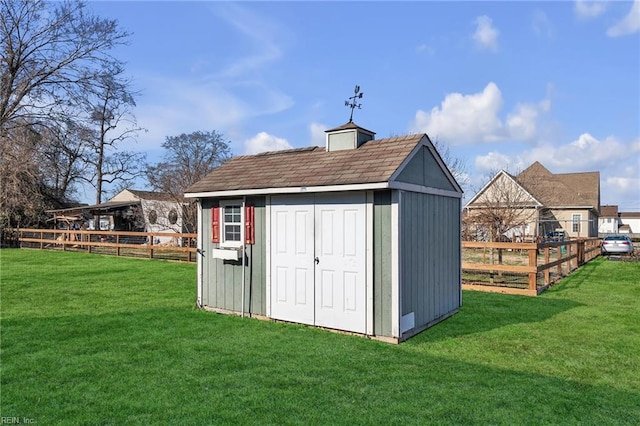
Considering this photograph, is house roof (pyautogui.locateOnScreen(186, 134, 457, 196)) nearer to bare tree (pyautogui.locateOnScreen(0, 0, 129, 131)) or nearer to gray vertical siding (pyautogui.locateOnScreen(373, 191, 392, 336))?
gray vertical siding (pyautogui.locateOnScreen(373, 191, 392, 336))

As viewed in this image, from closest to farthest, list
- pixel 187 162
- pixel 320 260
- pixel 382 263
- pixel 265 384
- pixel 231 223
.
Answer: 1. pixel 265 384
2. pixel 382 263
3. pixel 320 260
4. pixel 231 223
5. pixel 187 162

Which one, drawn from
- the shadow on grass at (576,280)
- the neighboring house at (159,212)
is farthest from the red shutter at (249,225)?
the neighboring house at (159,212)

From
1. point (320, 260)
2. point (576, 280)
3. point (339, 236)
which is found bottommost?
point (576, 280)

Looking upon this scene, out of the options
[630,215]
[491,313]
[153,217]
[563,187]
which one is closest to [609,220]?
[630,215]

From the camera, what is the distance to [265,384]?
4.05 m

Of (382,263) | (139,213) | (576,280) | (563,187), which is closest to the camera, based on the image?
(382,263)

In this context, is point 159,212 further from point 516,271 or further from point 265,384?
point 265,384

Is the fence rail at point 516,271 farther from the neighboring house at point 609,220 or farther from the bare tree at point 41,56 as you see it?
the neighboring house at point 609,220

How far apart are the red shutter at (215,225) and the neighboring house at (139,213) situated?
1652 centimetres

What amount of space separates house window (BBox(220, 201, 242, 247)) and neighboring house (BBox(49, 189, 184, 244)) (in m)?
16.7

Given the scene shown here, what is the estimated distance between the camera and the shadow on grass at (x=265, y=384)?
3400mm

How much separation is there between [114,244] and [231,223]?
41.4 feet

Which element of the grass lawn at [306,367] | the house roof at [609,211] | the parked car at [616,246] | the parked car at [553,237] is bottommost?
the grass lawn at [306,367]

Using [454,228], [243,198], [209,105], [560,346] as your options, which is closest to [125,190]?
[209,105]
